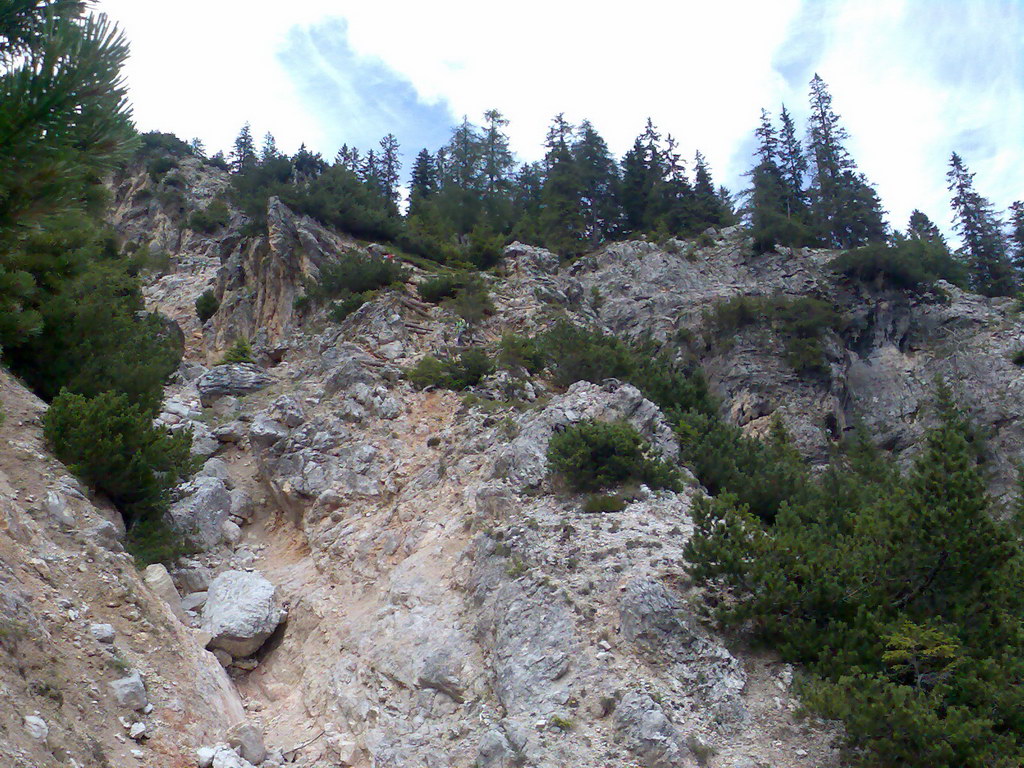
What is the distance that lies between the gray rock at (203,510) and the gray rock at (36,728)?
303 inches

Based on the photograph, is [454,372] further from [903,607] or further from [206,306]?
[206,306]

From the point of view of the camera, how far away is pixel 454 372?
19.3 meters

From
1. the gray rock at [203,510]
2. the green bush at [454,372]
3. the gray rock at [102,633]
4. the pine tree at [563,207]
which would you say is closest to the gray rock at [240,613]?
the gray rock at [203,510]

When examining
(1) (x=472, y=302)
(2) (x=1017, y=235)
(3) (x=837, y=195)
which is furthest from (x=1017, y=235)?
(1) (x=472, y=302)

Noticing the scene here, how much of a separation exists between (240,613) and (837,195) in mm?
42119

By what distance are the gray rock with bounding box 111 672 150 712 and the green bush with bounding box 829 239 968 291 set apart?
1340 inches

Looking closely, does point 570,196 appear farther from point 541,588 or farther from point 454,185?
point 541,588

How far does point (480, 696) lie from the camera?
9.79m

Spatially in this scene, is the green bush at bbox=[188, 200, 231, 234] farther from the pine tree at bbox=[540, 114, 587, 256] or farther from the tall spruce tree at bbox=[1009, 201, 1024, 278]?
the tall spruce tree at bbox=[1009, 201, 1024, 278]

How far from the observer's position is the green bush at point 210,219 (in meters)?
42.1

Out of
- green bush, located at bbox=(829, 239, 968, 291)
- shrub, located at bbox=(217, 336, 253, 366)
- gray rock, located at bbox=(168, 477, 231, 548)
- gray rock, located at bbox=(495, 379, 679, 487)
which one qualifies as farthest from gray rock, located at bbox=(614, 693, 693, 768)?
green bush, located at bbox=(829, 239, 968, 291)

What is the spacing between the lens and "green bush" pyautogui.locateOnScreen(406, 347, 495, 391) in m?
19.1

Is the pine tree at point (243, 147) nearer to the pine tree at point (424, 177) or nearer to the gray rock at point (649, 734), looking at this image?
the pine tree at point (424, 177)

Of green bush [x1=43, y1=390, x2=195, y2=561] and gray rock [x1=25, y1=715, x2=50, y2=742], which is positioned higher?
green bush [x1=43, y1=390, x2=195, y2=561]
